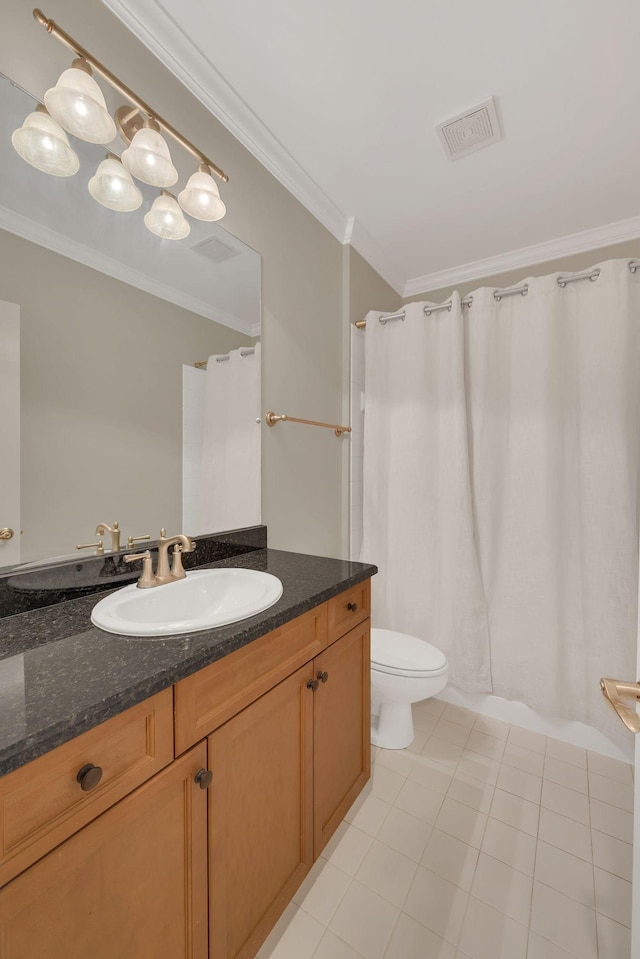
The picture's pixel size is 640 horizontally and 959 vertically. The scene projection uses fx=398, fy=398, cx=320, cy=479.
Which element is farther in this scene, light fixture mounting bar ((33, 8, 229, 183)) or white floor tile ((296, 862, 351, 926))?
white floor tile ((296, 862, 351, 926))

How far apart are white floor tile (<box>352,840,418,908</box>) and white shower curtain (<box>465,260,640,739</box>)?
0.94m

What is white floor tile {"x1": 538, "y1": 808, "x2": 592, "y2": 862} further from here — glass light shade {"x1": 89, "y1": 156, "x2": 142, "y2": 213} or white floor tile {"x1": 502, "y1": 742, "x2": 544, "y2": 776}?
glass light shade {"x1": 89, "y1": 156, "x2": 142, "y2": 213}

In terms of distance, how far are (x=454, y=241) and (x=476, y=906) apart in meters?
2.74

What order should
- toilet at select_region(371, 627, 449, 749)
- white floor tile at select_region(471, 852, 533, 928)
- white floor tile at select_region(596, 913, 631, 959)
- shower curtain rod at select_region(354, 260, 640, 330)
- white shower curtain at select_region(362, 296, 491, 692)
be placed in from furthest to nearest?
→ white shower curtain at select_region(362, 296, 491, 692) → shower curtain rod at select_region(354, 260, 640, 330) → toilet at select_region(371, 627, 449, 749) → white floor tile at select_region(471, 852, 533, 928) → white floor tile at select_region(596, 913, 631, 959)

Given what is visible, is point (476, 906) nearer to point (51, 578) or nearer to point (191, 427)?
point (51, 578)

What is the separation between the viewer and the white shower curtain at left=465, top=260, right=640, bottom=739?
5.39 ft

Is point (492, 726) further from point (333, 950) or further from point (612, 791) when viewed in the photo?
point (333, 950)

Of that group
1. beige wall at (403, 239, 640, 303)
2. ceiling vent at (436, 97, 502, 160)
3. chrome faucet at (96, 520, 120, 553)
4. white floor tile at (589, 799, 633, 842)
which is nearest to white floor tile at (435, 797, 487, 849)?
white floor tile at (589, 799, 633, 842)

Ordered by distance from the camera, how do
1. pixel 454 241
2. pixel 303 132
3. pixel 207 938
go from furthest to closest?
pixel 454 241 < pixel 303 132 < pixel 207 938

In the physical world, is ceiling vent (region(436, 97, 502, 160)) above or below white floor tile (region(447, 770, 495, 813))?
above

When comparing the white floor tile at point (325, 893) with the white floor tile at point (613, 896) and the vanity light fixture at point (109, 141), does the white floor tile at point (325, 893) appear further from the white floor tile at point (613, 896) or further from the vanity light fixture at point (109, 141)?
the vanity light fixture at point (109, 141)

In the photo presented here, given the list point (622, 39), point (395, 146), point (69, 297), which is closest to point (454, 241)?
point (395, 146)

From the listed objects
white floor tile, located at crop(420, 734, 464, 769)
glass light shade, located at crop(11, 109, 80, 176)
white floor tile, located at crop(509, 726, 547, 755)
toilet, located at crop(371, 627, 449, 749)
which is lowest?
white floor tile, located at crop(509, 726, 547, 755)

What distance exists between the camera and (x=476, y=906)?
1118mm
